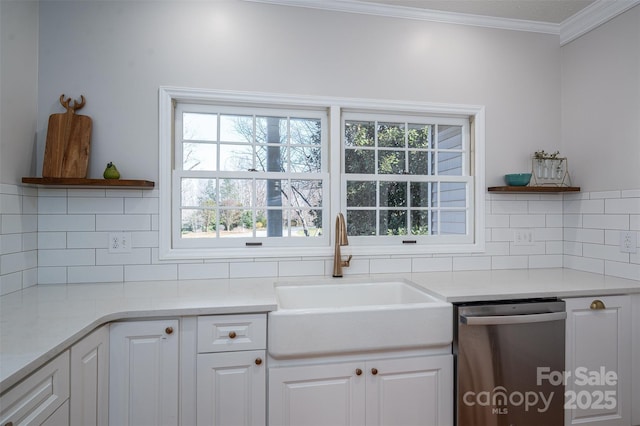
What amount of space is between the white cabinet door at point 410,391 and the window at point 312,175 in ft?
2.64

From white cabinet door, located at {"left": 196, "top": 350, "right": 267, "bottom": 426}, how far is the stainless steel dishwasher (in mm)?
968

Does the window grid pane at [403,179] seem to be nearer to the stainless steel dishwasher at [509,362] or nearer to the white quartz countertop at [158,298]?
the white quartz countertop at [158,298]

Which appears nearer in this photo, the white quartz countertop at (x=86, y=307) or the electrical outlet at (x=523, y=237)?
the white quartz countertop at (x=86, y=307)

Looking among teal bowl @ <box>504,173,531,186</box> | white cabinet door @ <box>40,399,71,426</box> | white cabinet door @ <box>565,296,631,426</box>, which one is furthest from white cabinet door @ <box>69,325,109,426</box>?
teal bowl @ <box>504,173,531,186</box>

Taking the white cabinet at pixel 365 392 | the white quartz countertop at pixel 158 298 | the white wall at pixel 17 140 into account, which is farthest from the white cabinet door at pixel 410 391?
the white wall at pixel 17 140

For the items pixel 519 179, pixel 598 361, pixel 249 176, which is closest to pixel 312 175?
pixel 249 176

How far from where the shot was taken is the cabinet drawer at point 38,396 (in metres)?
0.95

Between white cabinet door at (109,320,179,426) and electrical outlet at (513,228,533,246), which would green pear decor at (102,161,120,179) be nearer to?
white cabinet door at (109,320,179,426)

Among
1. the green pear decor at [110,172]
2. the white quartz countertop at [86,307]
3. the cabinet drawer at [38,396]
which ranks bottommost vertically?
the cabinet drawer at [38,396]

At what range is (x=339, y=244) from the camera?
7.11ft

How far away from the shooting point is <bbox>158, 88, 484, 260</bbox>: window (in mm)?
2193

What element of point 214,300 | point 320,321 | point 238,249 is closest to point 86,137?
point 238,249

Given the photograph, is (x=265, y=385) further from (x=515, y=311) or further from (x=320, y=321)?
(x=515, y=311)

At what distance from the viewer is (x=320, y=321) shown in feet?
5.22
